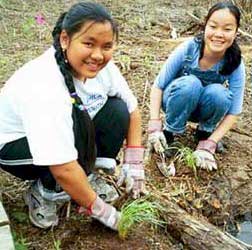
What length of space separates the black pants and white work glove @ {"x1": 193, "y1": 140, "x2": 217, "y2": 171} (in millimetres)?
587

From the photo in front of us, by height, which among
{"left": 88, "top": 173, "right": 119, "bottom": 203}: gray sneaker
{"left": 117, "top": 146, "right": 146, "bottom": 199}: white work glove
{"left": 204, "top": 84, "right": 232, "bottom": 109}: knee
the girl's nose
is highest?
the girl's nose

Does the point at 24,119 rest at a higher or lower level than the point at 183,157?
higher

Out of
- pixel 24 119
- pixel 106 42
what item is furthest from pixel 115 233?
pixel 106 42

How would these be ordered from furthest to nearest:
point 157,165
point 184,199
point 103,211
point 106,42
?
point 157,165 → point 184,199 → point 103,211 → point 106,42

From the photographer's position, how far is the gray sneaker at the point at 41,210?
264cm

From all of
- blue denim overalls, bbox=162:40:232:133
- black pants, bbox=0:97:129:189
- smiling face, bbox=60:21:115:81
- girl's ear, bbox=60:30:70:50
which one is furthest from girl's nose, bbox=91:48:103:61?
blue denim overalls, bbox=162:40:232:133

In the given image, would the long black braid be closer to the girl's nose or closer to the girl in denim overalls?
the girl's nose

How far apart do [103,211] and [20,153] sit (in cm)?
40

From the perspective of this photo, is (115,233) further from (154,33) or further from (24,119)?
(154,33)

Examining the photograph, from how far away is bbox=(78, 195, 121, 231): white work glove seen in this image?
2492 millimetres

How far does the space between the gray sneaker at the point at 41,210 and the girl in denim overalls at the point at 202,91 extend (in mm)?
796

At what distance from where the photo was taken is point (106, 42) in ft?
7.66

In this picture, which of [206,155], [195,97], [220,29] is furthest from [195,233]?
[220,29]

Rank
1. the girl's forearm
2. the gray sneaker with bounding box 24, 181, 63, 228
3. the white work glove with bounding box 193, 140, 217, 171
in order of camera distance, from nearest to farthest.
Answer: the gray sneaker with bounding box 24, 181, 63, 228, the girl's forearm, the white work glove with bounding box 193, 140, 217, 171
